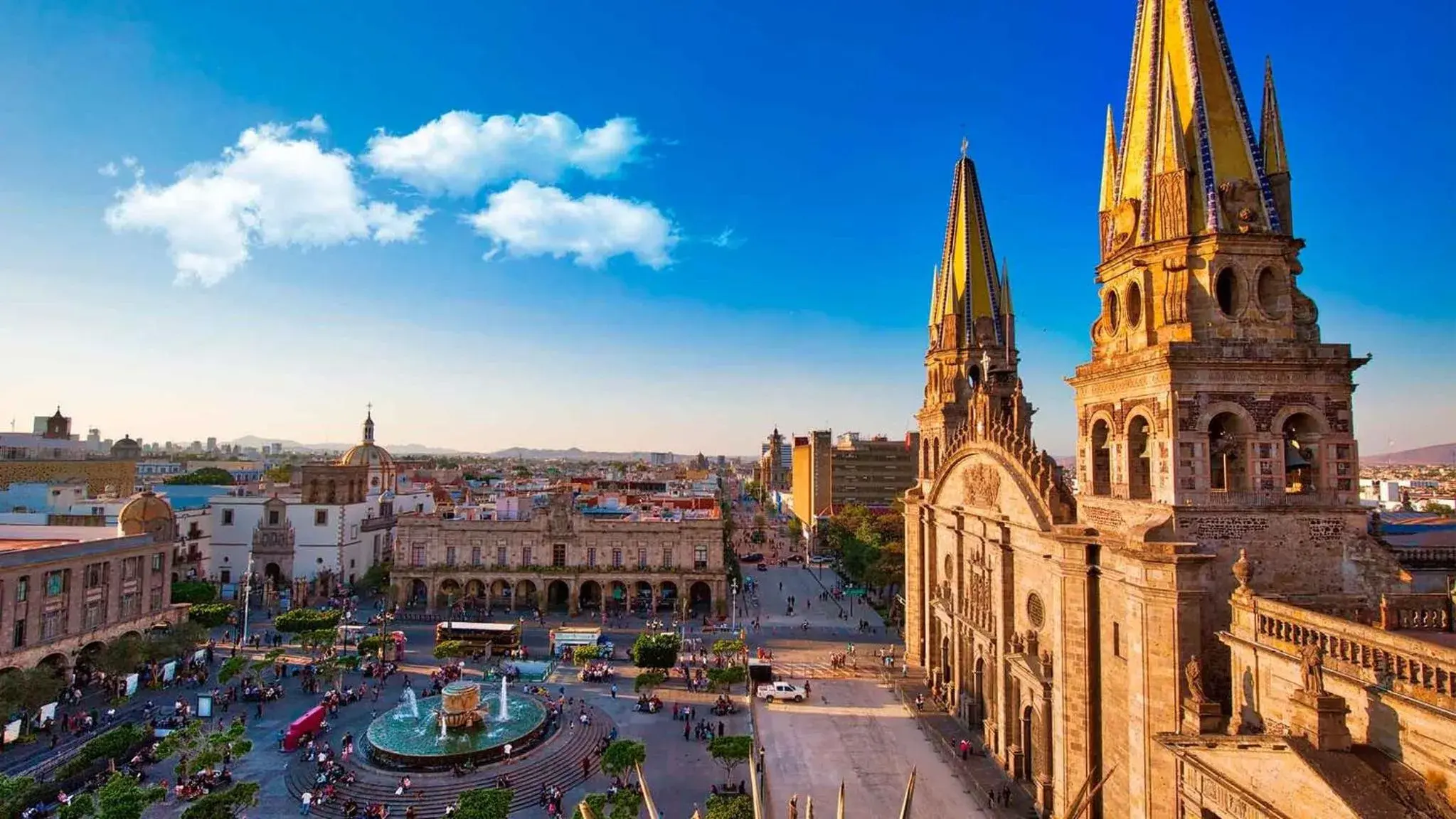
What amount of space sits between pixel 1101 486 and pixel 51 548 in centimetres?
4908

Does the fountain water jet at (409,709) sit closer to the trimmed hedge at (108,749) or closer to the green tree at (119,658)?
the trimmed hedge at (108,749)

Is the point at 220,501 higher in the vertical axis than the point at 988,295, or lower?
lower

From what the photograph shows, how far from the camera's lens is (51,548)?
39500mm

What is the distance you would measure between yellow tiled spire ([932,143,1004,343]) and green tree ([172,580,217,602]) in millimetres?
54778

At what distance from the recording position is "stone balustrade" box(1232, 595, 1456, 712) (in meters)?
10.6

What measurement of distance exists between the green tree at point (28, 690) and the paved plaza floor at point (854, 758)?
3029 centimetres

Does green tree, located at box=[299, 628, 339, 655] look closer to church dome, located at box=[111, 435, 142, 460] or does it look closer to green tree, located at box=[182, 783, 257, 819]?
green tree, located at box=[182, 783, 257, 819]

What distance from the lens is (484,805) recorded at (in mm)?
22406

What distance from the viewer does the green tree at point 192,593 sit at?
5488cm

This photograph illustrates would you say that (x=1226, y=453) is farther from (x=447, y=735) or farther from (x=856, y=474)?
(x=856, y=474)

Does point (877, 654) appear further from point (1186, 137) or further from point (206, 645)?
point (206, 645)

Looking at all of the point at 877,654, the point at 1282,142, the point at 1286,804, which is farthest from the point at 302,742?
the point at 1282,142

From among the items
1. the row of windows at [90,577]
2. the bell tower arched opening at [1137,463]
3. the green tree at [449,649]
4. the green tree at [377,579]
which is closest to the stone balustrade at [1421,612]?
the bell tower arched opening at [1137,463]

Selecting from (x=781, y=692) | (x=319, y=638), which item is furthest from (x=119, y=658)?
(x=781, y=692)
